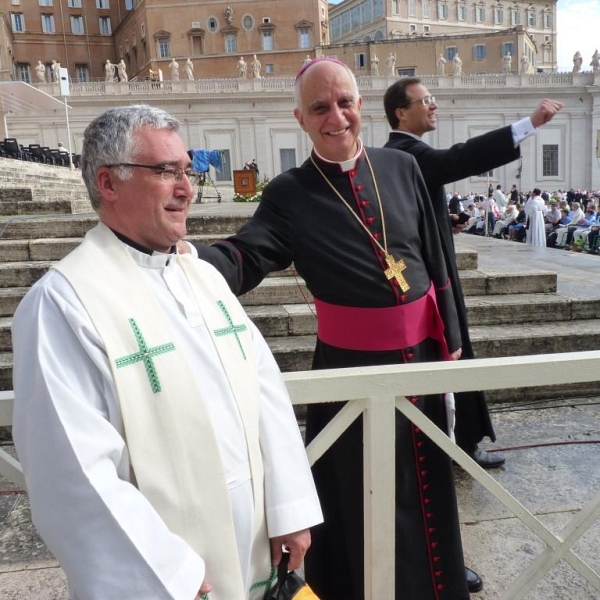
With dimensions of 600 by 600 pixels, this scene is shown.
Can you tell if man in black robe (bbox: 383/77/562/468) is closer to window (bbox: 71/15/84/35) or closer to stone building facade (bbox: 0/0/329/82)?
stone building facade (bbox: 0/0/329/82)

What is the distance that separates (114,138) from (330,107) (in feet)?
3.00

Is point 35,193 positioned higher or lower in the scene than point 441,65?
lower

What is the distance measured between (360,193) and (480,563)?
1583mm

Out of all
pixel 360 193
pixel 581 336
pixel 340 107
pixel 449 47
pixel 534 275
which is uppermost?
pixel 449 47

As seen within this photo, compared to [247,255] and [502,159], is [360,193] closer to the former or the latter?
[247,255]

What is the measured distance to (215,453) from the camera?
4.49 feet

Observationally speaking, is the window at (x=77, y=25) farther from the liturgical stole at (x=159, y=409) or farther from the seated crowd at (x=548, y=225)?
the liturgical stole at (x=159, y=409)

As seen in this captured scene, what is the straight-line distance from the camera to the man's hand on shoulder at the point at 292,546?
5.16 ft

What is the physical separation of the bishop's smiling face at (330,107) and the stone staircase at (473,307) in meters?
1.97

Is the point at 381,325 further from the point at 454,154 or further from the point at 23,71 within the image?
the point at 23,71

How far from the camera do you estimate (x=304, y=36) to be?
50188mm

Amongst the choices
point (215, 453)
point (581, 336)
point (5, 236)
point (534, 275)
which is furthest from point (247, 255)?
point (5, 236)

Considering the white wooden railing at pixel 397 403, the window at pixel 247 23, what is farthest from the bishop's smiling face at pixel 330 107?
the window at pixel 247 23

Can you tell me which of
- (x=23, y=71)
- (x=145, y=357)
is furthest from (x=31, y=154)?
(x=23, y=71)
